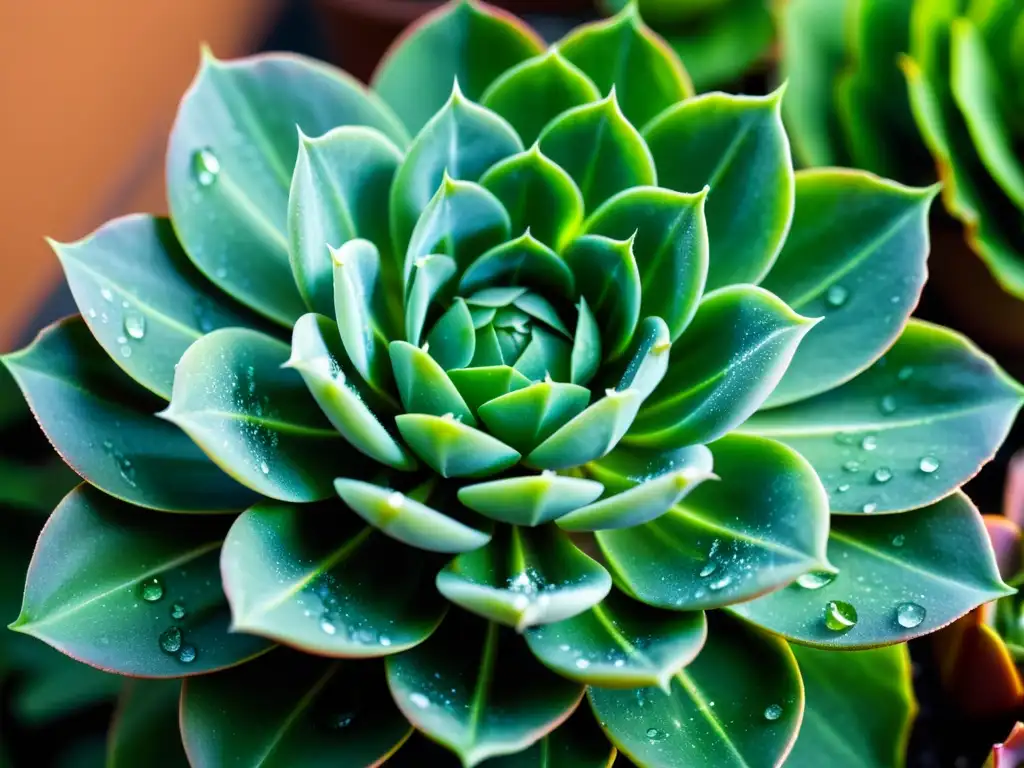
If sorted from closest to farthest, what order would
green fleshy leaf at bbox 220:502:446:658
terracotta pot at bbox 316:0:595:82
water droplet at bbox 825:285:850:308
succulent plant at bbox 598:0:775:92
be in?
green fleshy leaf at bbox 220:502:446:658
water droplet at bbox 825:285:850:308
succulent plant at bbox 598:0:775:92
terracotta pot at bbox 316:0:595:82

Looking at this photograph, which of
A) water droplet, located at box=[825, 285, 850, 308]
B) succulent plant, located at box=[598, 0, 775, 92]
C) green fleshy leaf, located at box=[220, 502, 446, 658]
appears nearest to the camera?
green fleshy leaf, located at box=[220, 502, 446, 658]

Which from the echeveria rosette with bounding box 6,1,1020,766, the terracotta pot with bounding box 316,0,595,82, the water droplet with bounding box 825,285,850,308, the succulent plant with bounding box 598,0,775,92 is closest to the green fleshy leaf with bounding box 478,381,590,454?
the echeveria rosette with bounding box 6,1,1020,766

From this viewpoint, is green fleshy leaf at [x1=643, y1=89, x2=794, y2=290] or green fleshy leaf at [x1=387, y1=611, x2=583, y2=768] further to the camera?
green fleshy leaf at [x1=643, y1=89, x2=794, y2=290]

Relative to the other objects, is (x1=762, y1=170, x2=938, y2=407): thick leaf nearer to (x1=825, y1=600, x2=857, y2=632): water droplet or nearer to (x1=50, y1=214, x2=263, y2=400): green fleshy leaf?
(x1=825, y1=600, x2=857, y2=632): water droplet

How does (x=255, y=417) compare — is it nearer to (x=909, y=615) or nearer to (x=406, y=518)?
(x=406, y=518)

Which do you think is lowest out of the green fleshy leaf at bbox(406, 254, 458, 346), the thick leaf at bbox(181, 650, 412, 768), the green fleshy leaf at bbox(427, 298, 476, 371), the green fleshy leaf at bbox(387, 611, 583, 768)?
the thick leaf at bbox(181, 650, 412, 768)

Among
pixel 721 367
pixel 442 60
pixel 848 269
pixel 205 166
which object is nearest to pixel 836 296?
pixel 848 269

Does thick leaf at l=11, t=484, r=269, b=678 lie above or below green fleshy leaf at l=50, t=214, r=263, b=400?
below
